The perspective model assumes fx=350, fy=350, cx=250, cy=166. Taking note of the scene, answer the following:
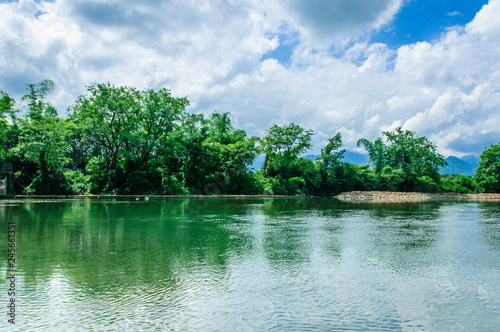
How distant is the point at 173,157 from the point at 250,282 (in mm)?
42820

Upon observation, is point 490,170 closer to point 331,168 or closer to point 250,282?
point 331,168

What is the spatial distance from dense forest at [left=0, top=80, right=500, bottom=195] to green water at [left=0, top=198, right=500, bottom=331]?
3094cm

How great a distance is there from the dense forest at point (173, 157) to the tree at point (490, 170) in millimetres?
192

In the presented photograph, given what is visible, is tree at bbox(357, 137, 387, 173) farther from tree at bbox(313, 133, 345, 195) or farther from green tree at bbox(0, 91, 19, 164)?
green tree at bbox(0, 91, 19, 164)

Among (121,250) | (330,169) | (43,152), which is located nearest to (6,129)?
(43,152)

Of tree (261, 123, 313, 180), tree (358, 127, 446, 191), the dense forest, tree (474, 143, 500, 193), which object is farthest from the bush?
tree (474, 143, 500, 193)

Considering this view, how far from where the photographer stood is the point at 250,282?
673 centimetres

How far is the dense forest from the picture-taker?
39.4m

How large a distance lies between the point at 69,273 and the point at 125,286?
1.72 metres

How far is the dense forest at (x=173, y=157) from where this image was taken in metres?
39.4

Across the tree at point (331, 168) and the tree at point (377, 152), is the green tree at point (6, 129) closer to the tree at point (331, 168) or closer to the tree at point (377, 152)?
the tree at point (331, 168)

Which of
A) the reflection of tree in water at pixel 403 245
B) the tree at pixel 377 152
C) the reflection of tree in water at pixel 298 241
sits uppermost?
the tree at pixel 377 152

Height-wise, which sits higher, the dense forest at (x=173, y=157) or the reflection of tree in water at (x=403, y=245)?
the dense forest at (x=173, y=157)

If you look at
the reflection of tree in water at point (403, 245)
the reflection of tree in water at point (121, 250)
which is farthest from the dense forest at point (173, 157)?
the reflection of tree in water at point (403, 245)
